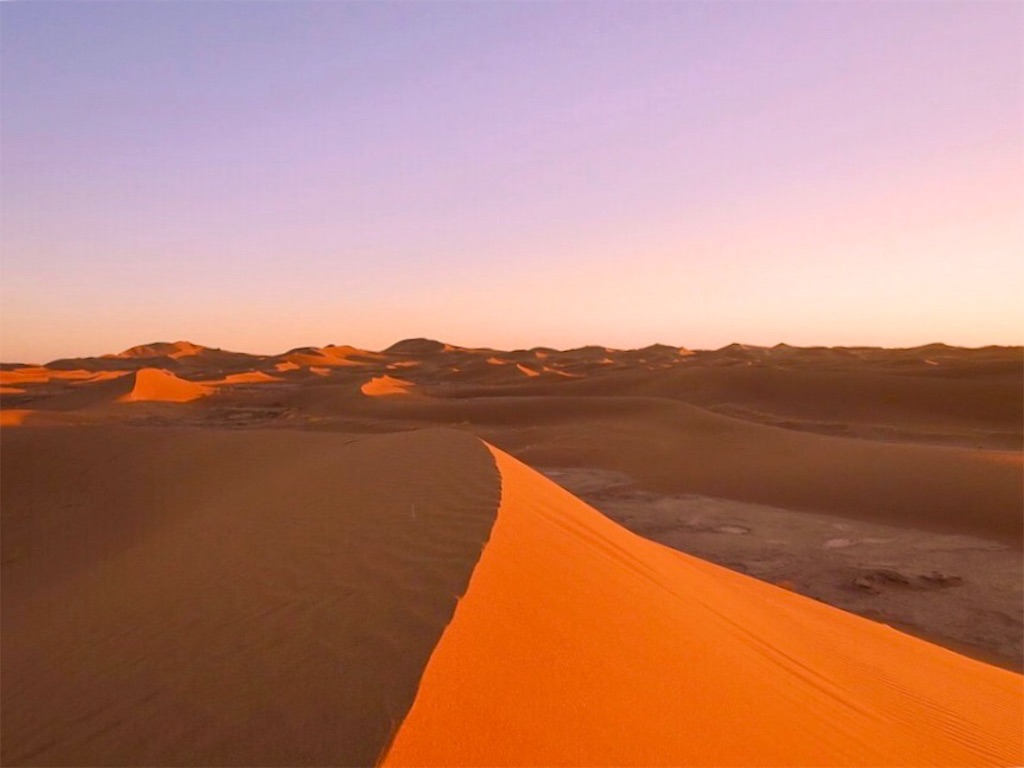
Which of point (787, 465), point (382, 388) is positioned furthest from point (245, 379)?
point (787, 465)

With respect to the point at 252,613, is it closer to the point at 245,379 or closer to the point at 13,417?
the point at 13,417

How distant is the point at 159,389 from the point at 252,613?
3709cm

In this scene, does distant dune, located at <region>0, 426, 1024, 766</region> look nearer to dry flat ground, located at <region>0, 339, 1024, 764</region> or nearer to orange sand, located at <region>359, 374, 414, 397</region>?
dry flat ground, located at <region>0, 339, 1024, 764</region>

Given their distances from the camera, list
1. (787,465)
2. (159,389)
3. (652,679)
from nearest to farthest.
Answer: (652,679)
(787,465)
(159,389)

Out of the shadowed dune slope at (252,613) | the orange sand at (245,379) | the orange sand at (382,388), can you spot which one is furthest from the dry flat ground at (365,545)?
the orange sand at (245,379)

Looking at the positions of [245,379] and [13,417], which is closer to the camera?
[13,417]

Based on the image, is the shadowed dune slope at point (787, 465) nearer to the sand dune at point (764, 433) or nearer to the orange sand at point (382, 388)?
the sand dune at point (764, 433)

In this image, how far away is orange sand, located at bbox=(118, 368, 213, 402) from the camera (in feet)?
113

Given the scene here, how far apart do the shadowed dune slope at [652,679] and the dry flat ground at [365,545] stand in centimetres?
8

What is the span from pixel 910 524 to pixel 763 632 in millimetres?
7967

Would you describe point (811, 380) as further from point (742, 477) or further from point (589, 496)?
point (589, 496)

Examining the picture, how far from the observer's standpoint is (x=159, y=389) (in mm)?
36469

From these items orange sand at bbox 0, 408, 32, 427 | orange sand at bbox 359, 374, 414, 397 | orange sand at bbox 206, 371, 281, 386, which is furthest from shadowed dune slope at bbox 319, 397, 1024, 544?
orange sand at bbox 206, 371, 281, 386

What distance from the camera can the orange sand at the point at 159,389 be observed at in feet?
113
